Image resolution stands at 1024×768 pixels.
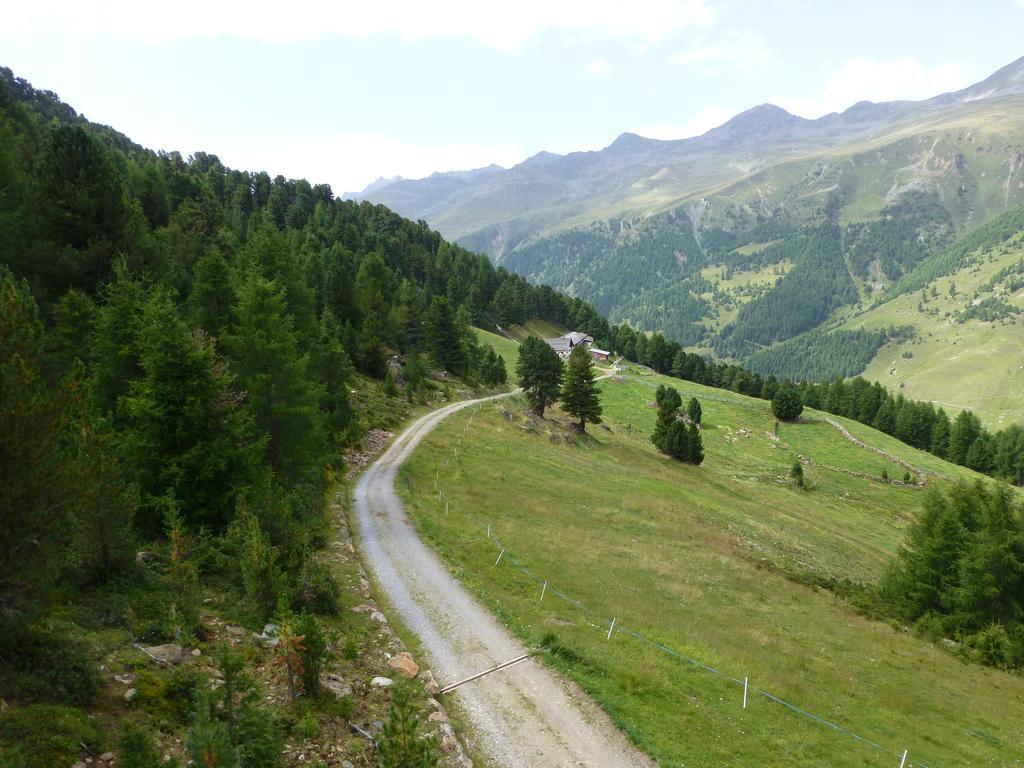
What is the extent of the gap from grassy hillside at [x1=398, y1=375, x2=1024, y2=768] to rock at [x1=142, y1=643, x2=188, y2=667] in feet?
35.4

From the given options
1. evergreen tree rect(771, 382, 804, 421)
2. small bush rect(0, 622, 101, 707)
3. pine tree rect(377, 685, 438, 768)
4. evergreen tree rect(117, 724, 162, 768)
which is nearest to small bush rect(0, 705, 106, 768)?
small bush rect(0, 622, 101, 707)

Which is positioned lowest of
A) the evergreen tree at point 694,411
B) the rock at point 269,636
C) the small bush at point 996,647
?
the small bush at point 996,647

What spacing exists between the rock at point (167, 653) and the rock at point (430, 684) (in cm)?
637

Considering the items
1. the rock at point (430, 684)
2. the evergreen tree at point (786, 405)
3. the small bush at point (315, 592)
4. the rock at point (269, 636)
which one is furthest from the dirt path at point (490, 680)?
the evergreen tree at point (786, 405)

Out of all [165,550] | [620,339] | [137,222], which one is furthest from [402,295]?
[620,339]

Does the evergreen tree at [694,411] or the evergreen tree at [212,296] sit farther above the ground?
the evergreen tree at [212,296]

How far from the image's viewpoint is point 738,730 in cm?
1526

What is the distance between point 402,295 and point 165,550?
6515cm

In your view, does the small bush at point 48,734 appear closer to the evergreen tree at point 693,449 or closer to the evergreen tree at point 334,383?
the evergreen tree at point 334,383

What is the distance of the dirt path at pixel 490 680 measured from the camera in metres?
13.3

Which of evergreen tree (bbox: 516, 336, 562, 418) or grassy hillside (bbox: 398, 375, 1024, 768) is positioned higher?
evergreen tree (bbox: 516, 336, 562, 418)

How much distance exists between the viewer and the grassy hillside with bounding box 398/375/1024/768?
53.1 ft

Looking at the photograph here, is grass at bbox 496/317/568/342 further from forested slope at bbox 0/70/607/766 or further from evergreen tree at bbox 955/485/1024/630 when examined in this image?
evergreen tree at bbox 955/485/1024/630

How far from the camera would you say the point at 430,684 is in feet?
50.1
